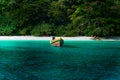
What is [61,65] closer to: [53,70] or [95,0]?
[53,70]

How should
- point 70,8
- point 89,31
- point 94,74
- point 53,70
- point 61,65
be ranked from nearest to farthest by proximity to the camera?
1. point 94,74
2. point 53,70
3. point 61,65
4. point 89,31
5. point 70,8

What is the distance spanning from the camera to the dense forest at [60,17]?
5469cm

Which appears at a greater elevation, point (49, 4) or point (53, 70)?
point (49, 4)

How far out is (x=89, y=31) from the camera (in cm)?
5447

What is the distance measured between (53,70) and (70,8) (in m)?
37.6

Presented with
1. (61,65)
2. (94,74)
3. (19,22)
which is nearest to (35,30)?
(19,22)

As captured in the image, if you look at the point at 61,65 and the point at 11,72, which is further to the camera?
the point at 61,65

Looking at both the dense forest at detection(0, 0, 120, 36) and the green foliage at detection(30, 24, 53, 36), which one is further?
the green foliage at detection(30, 24, 53, 36)

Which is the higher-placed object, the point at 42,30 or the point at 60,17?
the point at 60,17

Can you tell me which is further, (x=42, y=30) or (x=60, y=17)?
(x=60, y=17)

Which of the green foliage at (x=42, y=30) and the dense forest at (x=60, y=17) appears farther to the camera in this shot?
the green foliage at (x=42, y=30)

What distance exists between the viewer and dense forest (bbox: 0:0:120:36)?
54688 mm

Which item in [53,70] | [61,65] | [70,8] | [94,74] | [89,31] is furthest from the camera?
[70,8]

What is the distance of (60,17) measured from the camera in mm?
59156
